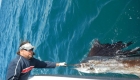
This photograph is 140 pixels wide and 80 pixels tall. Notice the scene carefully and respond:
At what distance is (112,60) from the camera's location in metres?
5.62

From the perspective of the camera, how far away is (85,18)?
7.71 metres

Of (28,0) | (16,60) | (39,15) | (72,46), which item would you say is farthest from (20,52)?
(28,0)

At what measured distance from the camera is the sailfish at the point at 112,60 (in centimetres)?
519

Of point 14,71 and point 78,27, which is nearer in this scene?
point 14,71

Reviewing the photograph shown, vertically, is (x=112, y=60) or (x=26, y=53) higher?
(x=26, y=53)

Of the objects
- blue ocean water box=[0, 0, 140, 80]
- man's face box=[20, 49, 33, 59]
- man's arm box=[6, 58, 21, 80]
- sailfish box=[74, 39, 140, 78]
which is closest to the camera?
man's arm box=[6, 58, 21, 80]

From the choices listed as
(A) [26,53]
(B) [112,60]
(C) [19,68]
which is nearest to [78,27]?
(B) [112,60]

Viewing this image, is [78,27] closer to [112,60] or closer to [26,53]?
[112,60]

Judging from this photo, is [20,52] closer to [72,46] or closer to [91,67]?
[91,67]

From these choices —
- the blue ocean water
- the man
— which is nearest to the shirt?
the man

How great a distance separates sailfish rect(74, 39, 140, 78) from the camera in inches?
204

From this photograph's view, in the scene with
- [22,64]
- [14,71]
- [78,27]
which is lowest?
[14,71]

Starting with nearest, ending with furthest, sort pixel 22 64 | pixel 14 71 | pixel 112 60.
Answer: pixel 14 71 → pixel 22 64 → pixel 112 60

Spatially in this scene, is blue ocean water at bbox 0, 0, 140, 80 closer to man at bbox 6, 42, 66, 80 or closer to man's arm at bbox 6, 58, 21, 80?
man at bbox 6, 42, 66, 80
